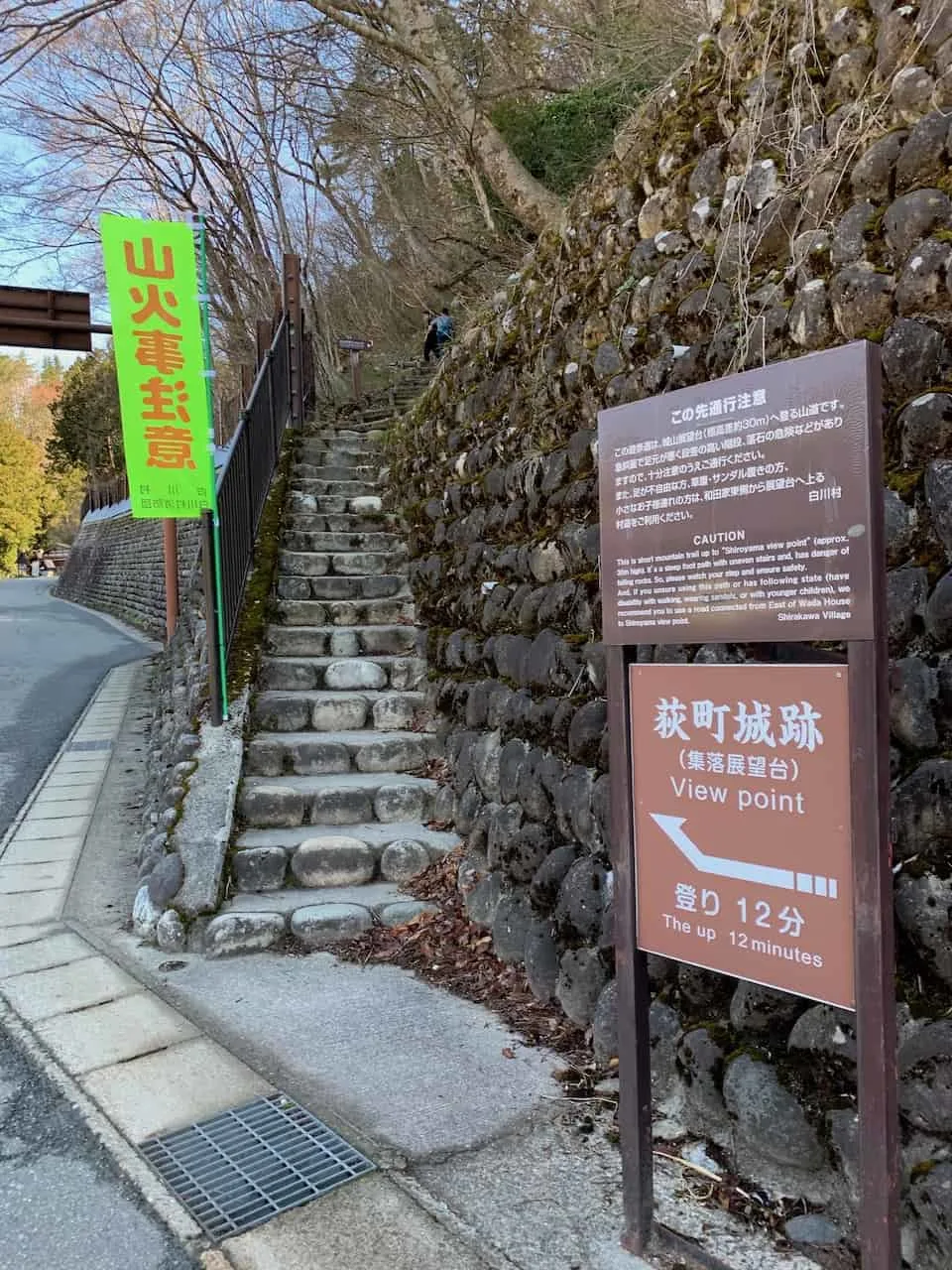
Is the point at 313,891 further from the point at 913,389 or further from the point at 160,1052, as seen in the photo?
the point at 913,389

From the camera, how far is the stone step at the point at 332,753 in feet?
16.5

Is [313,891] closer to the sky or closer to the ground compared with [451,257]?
closer to the ground

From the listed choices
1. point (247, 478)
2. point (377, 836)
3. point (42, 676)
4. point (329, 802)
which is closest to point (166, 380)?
point (247, 478)

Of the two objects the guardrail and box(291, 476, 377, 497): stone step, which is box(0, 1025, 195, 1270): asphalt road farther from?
box(291, 476, 377, 497): stone step

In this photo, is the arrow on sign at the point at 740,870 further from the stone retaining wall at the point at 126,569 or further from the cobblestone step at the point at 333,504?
the stone retaining wall at the point at 126,569

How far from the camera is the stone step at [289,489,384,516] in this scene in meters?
7.59

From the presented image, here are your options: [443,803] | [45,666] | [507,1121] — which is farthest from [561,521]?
[45,666]

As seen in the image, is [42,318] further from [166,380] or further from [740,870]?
[740,870]

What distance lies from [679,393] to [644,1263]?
6.63 feet

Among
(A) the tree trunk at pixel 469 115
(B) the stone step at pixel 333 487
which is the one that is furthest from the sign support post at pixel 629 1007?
(A) the tree trunk at pixel 469 115

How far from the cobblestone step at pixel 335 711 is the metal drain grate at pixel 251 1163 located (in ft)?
9.29

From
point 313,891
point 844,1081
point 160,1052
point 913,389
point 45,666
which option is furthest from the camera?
point 45,666

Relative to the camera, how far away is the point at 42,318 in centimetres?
1198

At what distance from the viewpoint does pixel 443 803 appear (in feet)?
15.7
